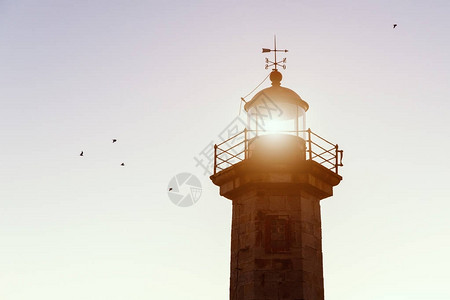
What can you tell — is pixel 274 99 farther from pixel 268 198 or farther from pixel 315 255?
pixel 315 255

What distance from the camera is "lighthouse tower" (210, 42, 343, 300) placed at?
1605 cm

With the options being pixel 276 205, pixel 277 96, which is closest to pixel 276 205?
pixel 276 205

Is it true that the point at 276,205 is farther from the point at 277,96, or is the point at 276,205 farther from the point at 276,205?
the point at 277,96

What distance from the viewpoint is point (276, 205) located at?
1669 centimetres

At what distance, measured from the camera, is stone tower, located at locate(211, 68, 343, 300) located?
16.0 m

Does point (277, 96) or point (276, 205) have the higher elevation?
point (277, 96)

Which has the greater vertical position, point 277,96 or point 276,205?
point 277,96

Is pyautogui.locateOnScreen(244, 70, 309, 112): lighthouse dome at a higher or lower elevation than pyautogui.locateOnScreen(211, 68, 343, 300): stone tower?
higher

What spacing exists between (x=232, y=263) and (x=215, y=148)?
11.9 feet

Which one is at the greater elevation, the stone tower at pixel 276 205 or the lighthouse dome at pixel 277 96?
the lighthouse dome at pixel 277 96

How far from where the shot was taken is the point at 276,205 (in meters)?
16.7

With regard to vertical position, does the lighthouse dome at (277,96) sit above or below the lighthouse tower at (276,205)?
above

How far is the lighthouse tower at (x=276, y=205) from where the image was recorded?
52.6 ft

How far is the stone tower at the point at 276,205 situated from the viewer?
52.6 ft
